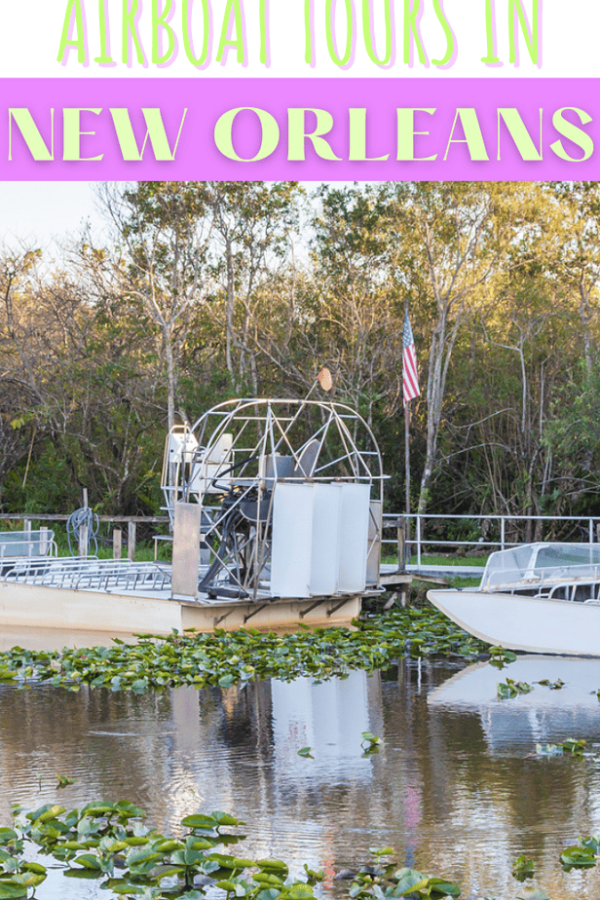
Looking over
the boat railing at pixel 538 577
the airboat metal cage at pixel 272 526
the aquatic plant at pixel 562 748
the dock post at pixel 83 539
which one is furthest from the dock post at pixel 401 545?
the aquatic plant at pixel 562 748

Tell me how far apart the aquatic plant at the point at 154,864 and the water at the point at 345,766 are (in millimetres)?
163

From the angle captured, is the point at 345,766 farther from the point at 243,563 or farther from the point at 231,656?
the point at 243,563

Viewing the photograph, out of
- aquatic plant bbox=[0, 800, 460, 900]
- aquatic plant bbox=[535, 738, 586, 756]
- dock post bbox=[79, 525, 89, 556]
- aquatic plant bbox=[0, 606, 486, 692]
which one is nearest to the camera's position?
aquatic plant bbox=[0, 800, 460, 900]

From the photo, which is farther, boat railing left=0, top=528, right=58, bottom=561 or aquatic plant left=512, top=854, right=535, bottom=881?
boat railing left=0, top=528, right=58, bottom=561

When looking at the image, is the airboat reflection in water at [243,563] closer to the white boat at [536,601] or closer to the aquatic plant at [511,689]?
the white boat at [536,601]

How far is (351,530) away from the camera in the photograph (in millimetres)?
16766

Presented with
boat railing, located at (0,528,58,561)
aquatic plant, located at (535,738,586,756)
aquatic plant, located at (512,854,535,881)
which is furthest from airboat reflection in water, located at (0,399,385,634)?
aquatic plant, located at (512,854,535,881)

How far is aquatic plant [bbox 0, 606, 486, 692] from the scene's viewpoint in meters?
12.7

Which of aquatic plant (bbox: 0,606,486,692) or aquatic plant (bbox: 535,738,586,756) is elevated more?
aquatic plant (bbox: 535,738,586,756)

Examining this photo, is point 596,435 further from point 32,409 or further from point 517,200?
point 32,409

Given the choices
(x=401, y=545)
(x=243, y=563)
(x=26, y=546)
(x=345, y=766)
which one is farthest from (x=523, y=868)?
(x=26, y=546)

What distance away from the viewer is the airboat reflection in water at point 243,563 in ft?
51.8

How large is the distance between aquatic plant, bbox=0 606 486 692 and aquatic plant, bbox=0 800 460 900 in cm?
535

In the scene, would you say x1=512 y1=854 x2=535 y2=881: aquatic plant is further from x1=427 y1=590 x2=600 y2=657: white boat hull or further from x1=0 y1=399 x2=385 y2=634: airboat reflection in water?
x1=0 y1=399 x2=385 y2=634: airboat reflection in water
